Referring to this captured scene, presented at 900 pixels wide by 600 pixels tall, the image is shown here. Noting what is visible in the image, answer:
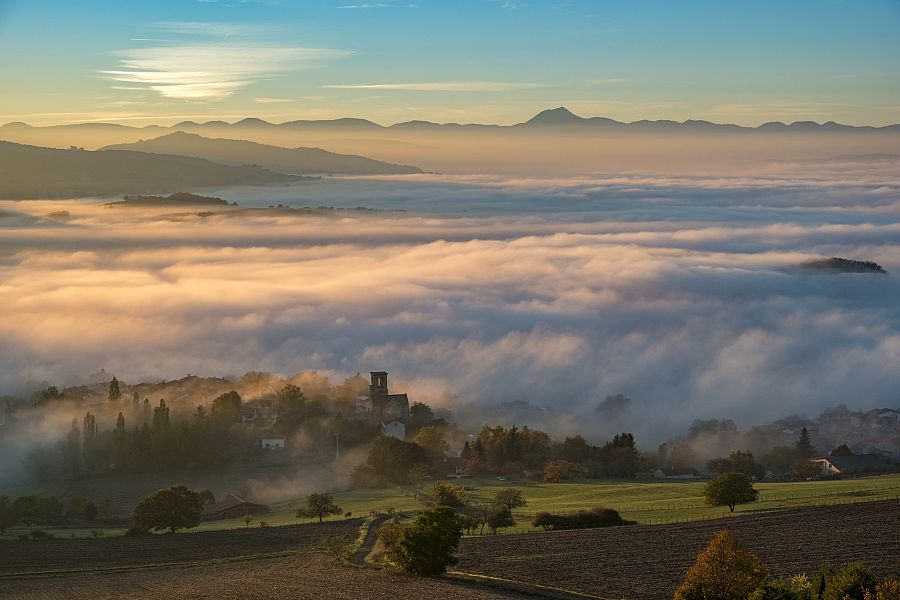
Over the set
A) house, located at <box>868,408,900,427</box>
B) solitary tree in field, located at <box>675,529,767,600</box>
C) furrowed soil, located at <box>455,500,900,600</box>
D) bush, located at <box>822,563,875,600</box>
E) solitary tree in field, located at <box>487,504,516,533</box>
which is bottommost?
house, located at <box>868,408,900,427</box>

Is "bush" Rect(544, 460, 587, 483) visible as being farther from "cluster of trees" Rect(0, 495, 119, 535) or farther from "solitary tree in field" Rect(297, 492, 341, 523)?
"cluster of trees" Rect(0, 495, 119, 535)

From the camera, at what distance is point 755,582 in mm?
29453

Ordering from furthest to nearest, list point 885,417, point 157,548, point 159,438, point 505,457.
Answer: point 885,417 → point 505,457 → point 159,438 → point 157,548

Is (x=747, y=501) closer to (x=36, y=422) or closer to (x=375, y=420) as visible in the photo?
(x=375, y=420)

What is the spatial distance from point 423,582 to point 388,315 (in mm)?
109258

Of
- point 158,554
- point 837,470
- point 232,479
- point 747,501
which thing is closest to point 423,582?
point 158,554

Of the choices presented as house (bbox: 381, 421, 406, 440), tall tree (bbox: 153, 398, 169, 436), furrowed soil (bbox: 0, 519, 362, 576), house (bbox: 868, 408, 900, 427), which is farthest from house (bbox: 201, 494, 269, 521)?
house (bbox: 868, 408, 900, 427)

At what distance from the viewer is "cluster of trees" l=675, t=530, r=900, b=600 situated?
27375 mm

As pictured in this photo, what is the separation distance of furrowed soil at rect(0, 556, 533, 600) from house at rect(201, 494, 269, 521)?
13.4 meters

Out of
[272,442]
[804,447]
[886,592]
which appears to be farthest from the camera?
[804,447]

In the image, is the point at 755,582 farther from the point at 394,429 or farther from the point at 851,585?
the point at 394,429

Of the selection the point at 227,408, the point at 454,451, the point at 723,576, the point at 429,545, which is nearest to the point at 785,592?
the point at 723,576

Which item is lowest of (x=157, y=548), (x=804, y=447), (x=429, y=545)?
(x=804, y=447)

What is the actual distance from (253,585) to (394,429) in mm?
36110
